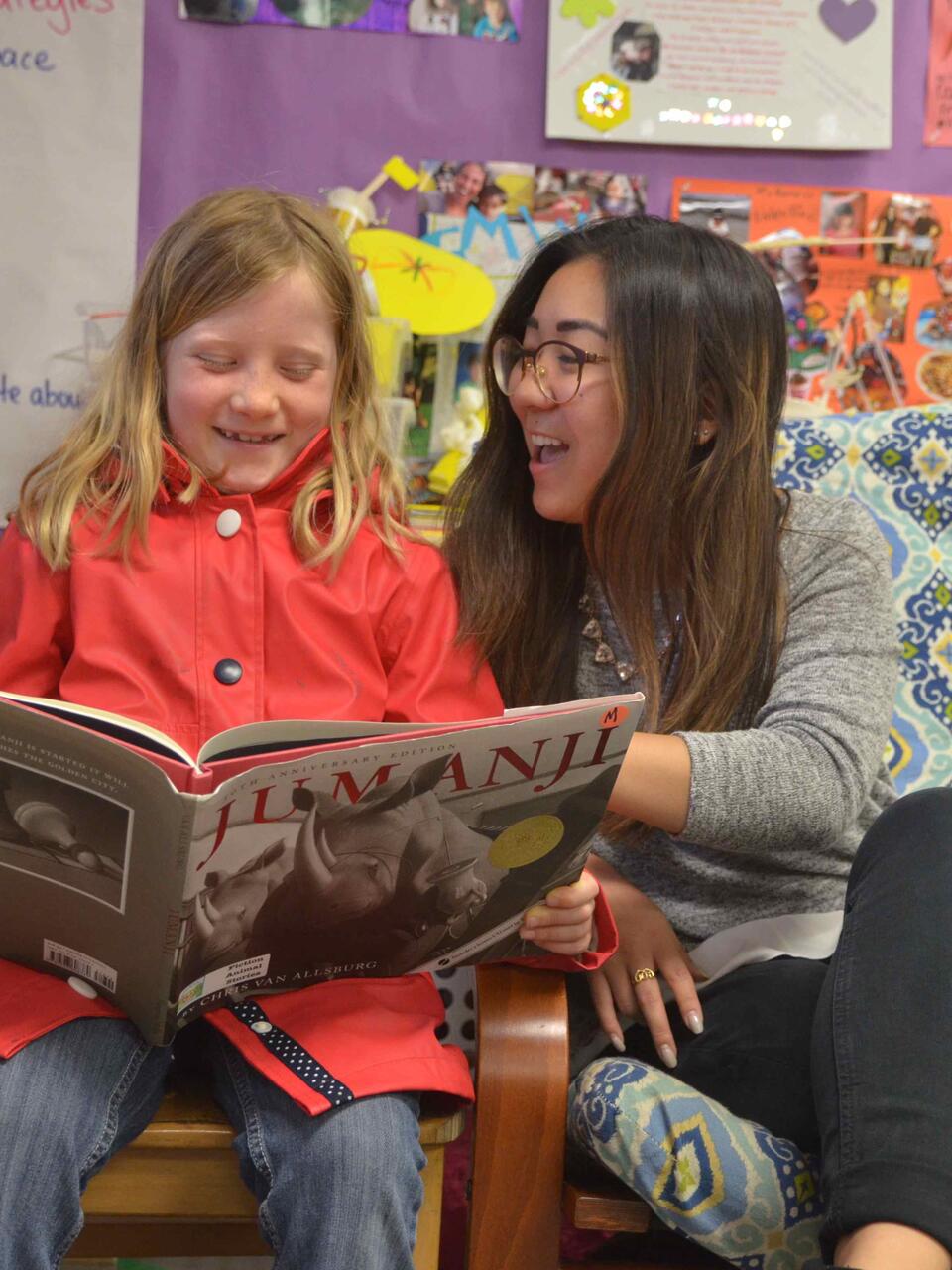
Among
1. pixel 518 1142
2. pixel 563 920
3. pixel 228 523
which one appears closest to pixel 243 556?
pixel 228 523

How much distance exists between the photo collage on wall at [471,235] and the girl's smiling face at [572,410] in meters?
0.40

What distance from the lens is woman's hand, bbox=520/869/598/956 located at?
3.11ft

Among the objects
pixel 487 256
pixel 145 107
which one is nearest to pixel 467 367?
pixel 487 256

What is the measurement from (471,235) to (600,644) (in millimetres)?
615

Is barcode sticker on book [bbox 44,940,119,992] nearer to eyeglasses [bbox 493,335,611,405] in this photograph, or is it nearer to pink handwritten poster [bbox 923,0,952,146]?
eyeglasses [bbox 493,335,611,405]

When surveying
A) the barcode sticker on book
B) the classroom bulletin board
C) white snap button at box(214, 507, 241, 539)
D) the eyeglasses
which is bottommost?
the barcode sticker on book

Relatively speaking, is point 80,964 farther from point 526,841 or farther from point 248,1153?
point 526,841

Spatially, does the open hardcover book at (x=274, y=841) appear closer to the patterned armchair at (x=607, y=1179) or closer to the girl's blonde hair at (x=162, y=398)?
the patterned armchair at (x=607, y=1179)

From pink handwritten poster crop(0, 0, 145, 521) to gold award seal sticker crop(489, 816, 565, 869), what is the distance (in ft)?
3.02

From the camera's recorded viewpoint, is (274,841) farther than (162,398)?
No

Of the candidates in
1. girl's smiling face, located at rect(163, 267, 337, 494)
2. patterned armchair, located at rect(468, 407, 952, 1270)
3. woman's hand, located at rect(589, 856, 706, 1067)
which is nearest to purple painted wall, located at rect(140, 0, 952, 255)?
girl's smiling face, located at rect(163, 267, 337, 494)

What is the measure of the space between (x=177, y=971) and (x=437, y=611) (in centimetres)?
43

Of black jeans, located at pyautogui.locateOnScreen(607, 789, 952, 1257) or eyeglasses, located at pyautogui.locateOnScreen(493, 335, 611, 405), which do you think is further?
eyeglasses, located at pyautogui.locateOnScreen(493, 335, 611, 405)

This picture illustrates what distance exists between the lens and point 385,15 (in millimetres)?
1556
